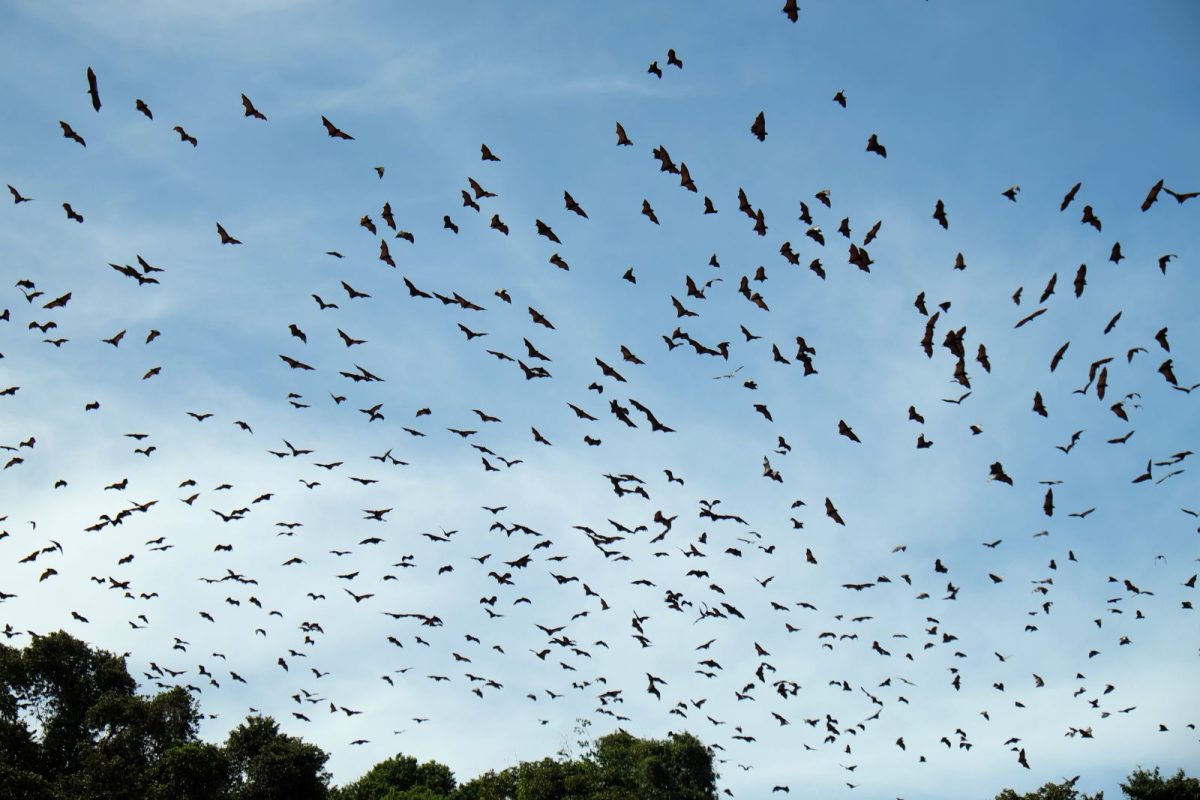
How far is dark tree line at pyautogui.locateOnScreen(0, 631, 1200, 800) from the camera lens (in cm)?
4681

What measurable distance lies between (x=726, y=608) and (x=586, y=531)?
622 cm

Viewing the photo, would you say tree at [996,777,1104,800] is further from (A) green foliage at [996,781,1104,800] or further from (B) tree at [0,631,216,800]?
(B) tree at [0,631,216,800]

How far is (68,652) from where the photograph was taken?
5841cm

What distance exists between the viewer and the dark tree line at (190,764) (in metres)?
46.8

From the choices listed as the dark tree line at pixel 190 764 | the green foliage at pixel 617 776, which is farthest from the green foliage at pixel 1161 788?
the green foliage at pixel 617 776

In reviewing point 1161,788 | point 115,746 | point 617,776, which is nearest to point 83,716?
point 115,746

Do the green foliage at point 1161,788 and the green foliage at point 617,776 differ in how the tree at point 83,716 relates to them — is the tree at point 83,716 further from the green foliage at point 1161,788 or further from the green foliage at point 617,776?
the green foliage at point 1161,788

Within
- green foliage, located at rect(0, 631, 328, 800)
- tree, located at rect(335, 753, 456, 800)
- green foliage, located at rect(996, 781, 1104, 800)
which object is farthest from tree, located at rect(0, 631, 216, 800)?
green foliage, located at rect(996, 781, 1104, 800)

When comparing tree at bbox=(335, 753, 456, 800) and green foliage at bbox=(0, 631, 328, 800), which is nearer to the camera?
green foliage at bbox=(0, 631, 328, 800)

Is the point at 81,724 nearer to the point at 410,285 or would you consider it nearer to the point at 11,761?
the point at 11,761

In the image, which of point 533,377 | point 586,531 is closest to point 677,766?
point 586,531

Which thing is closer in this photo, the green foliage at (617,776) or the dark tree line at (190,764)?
the dark tree line at (190,764)

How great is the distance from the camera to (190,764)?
46781mm

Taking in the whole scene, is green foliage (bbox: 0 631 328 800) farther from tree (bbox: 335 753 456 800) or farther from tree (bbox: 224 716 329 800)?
tree (bbox: 335 753 456 800)
